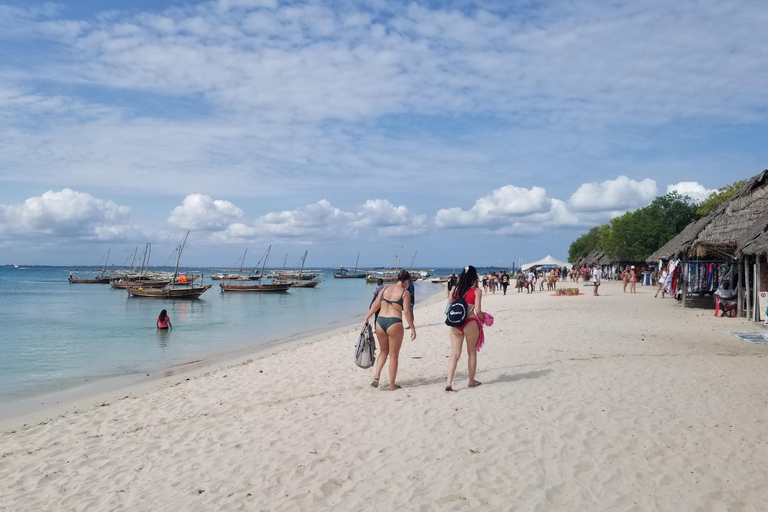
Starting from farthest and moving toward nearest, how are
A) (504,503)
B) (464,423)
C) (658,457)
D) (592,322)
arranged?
(592,322), (464,423), (658,457), (504,503)

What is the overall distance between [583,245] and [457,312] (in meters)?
91.1

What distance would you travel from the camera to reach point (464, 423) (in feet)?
19.4

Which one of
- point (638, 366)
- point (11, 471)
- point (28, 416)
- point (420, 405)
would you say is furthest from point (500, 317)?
point (11, 471)

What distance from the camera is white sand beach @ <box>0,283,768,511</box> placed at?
14.2 ft

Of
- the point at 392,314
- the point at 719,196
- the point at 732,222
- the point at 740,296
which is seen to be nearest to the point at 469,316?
the point at 392,314

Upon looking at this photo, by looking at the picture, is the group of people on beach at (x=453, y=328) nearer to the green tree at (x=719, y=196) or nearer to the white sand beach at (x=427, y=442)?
the white sand beach at (x=427, y=442)

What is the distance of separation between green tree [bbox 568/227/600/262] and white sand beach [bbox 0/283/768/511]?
3261 inches

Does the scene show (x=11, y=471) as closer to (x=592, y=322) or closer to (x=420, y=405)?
(x=420, y=405)

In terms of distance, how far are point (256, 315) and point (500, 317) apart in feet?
57.6

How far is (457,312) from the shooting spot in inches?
271

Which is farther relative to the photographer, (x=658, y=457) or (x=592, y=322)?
(x=592, y=322)

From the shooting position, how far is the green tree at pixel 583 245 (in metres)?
88.1

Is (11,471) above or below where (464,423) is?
below

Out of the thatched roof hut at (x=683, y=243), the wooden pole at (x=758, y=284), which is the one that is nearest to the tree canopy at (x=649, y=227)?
the thatched roof hut at (x=683, y=243)
